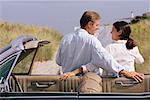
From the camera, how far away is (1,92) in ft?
15.2

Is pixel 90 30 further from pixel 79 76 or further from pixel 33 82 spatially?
pixel 33 82

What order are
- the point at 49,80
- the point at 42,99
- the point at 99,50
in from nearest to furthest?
the point at 42,99
the point at 99,50
the point at 49,80

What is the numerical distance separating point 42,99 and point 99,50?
→ 0.94 m

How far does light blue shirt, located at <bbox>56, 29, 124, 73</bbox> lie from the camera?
16.8ft

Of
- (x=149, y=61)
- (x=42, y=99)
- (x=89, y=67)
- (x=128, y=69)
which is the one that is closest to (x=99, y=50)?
(x=89, y=67)

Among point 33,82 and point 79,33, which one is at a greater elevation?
point 79,33

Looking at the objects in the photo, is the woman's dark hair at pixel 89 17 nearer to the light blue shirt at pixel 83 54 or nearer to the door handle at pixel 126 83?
the light blue shirt at pixel 83 54

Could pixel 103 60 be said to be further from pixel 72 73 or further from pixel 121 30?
pixel 121 30

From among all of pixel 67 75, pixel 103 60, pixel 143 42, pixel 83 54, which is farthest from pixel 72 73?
pixel 143 42

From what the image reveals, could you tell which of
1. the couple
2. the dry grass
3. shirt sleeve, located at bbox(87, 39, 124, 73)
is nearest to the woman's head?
the couple

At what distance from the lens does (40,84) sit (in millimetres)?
5652

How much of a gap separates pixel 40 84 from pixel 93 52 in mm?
823

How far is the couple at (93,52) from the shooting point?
16.8 ft

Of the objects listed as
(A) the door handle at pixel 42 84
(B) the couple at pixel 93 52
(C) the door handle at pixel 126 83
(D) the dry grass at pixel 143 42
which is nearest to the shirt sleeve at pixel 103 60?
(B) the couple at pixel 93 52
